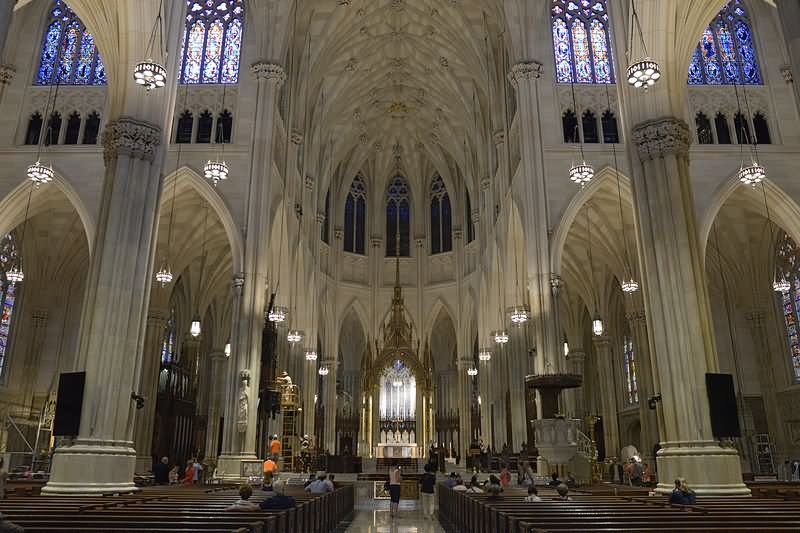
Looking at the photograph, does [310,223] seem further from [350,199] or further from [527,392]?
[527,392]

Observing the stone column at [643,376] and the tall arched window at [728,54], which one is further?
the stone column at [643,376]

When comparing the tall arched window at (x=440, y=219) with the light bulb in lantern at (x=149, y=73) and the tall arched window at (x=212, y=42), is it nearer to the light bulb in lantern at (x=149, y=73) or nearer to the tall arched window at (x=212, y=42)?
the tall arched window at (x=212, y=42)

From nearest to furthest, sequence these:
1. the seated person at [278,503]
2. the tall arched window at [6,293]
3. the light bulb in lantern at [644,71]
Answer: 1. the seated person at [278,503]
2. the light bulb in lantern at [644,71]
3. the tall arched window at [6,293]

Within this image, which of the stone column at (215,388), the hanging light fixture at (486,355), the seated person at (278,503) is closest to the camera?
the seated person at (278,503)

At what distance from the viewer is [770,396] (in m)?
27.1

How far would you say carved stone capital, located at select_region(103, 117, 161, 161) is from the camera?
48.8ft

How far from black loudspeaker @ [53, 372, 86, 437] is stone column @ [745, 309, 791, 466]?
26118 millimetres

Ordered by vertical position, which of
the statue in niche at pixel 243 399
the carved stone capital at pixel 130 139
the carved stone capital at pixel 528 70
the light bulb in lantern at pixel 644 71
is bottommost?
the statue in niche at pixel 243 399

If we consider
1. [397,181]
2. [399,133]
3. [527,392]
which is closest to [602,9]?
[527,392]

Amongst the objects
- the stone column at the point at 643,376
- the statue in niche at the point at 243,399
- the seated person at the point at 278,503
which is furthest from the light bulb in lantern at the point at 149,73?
the stone column at the point at 643,376

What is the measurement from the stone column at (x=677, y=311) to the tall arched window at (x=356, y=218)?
32.7 meters

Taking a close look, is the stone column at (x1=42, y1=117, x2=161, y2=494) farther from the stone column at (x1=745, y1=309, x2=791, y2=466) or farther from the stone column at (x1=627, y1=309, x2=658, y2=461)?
the stone column at (x1=745, y1=309, x2=791, y2=466)

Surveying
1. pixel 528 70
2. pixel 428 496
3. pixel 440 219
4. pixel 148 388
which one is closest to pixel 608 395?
pixel 528 70

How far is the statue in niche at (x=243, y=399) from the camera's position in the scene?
21625 mm
